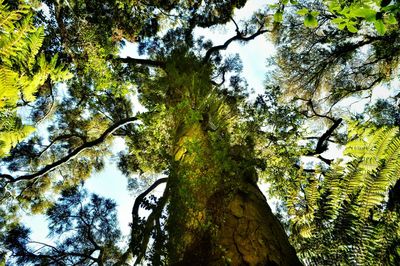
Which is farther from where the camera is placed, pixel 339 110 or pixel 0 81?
pixel 339 110

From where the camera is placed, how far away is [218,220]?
2789 mm

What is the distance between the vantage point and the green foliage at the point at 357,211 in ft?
6.53

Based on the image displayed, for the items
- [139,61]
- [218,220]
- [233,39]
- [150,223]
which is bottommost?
[218,220]

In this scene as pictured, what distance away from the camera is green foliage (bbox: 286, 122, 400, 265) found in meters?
1.99

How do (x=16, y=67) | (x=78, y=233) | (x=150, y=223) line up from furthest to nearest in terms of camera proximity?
(x=78, y=233) → (x=150, y=223) → (x=16, y=67)

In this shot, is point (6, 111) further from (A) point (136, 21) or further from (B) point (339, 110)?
(B) point (339, 110)

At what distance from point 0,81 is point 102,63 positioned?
5818 mm

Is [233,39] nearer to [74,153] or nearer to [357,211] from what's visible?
[74,153]

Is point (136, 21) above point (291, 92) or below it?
above

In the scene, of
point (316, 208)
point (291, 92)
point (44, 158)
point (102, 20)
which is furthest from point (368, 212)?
point (44, 158)

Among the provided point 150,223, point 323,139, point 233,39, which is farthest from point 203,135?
point 233,39

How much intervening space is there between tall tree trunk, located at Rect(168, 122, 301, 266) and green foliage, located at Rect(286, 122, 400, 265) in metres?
0.42

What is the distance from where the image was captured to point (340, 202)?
217 centimetres

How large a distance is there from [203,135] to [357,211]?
8.63 ft
